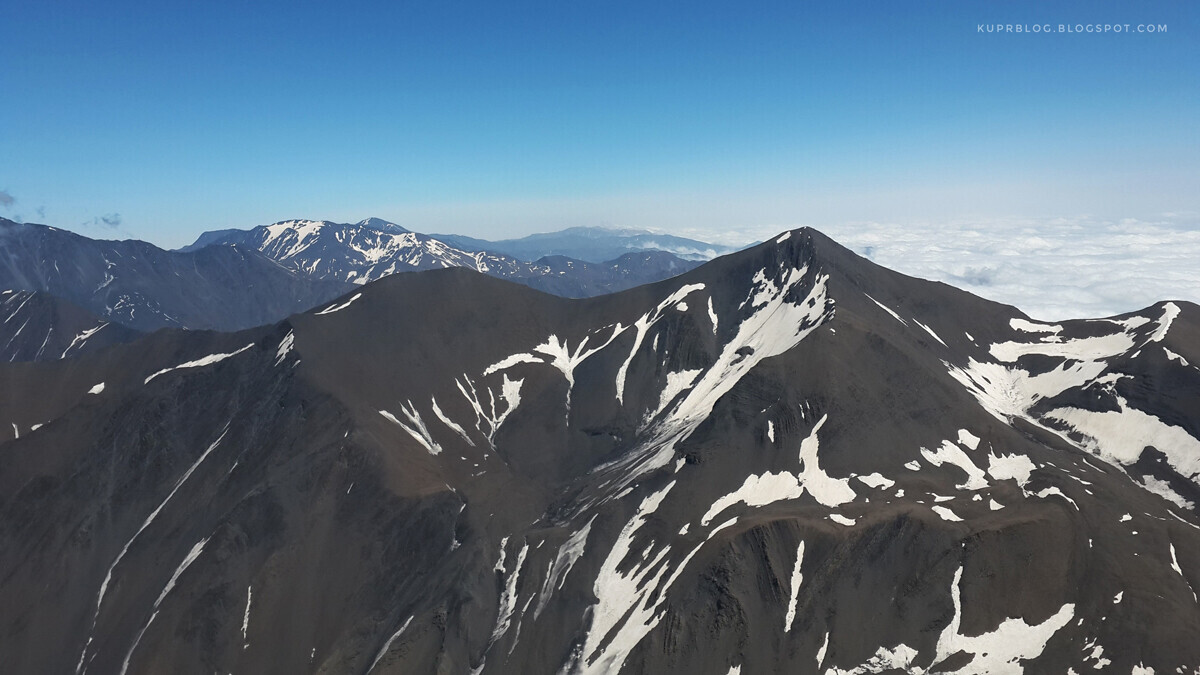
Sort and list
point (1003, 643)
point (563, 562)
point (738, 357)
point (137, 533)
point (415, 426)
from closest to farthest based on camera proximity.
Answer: point (1003, 643), point (563, 562), point (137, 533), point (415, 426), point (738, 357)

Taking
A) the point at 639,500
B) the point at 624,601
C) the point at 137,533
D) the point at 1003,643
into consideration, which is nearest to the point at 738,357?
the point at 639,500

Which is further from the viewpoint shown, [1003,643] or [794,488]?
[794,488]

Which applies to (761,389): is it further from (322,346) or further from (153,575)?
(153,575)

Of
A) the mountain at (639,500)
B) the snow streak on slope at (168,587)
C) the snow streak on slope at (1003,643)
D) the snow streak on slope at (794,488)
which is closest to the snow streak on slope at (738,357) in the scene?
the mountain at (639,500)

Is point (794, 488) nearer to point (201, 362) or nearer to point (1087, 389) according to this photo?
point (1087, 389)

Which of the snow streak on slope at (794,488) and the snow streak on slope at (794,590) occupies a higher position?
the snow streak on slope at (794,488)

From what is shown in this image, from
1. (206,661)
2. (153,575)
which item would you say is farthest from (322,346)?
(206,661)

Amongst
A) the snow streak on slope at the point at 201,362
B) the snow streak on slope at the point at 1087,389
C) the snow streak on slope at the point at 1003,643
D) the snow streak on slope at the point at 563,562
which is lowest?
the snow streak on slope at the point at 563,562

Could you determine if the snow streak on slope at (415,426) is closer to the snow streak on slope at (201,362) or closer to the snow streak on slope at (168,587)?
the snow streak on slope at (168,587)

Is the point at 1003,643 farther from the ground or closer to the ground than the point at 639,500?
closer to the ground
